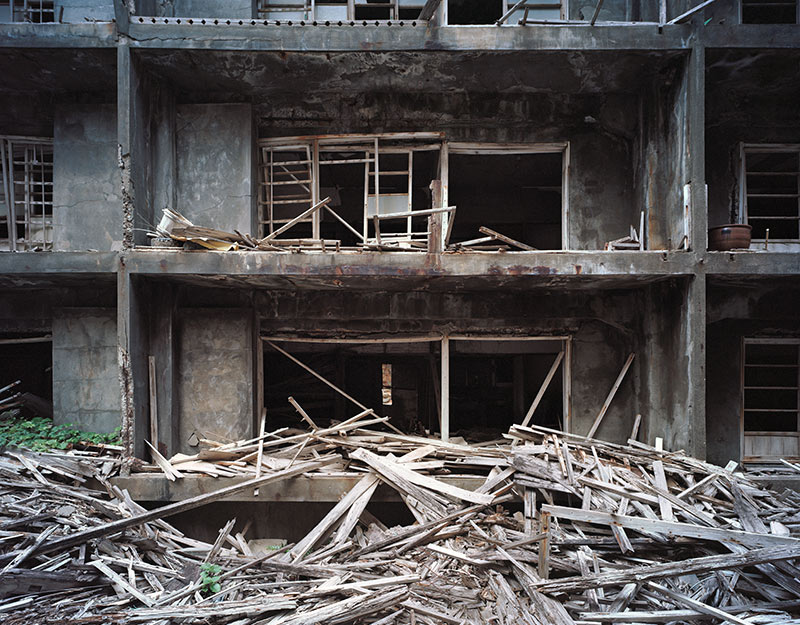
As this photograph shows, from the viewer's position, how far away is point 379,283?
22.7 feet

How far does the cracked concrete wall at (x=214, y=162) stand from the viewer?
7.20 m

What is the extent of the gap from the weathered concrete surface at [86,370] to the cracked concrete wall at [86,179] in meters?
1.25

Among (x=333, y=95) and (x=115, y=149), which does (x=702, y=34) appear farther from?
(x=115, y=149)

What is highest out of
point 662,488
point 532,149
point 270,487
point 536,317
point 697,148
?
point 532,149

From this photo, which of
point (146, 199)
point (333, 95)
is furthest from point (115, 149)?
point (333, 95)

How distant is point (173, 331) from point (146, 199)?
2133mm

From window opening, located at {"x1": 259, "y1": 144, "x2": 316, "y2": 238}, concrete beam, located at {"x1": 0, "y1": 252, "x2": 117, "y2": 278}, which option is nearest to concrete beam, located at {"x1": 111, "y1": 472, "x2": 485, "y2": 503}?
concrete beam, located at {"x1": 0, "y1": 252, "x2": 117, "y2": 278}

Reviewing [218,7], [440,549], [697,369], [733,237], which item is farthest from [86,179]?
[733,237]

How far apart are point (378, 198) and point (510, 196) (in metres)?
5.05

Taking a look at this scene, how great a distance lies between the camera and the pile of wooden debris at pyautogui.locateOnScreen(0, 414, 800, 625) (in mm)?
4254

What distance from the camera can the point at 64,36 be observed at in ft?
20.3

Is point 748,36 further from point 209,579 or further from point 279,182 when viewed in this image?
point 209,579

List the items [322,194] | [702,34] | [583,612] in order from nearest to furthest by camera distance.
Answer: [583,612], [702,34], [322,194]

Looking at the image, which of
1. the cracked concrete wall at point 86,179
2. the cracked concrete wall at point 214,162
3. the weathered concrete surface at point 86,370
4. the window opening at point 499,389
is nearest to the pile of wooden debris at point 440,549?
the weathered concrete surface at point 86,370
